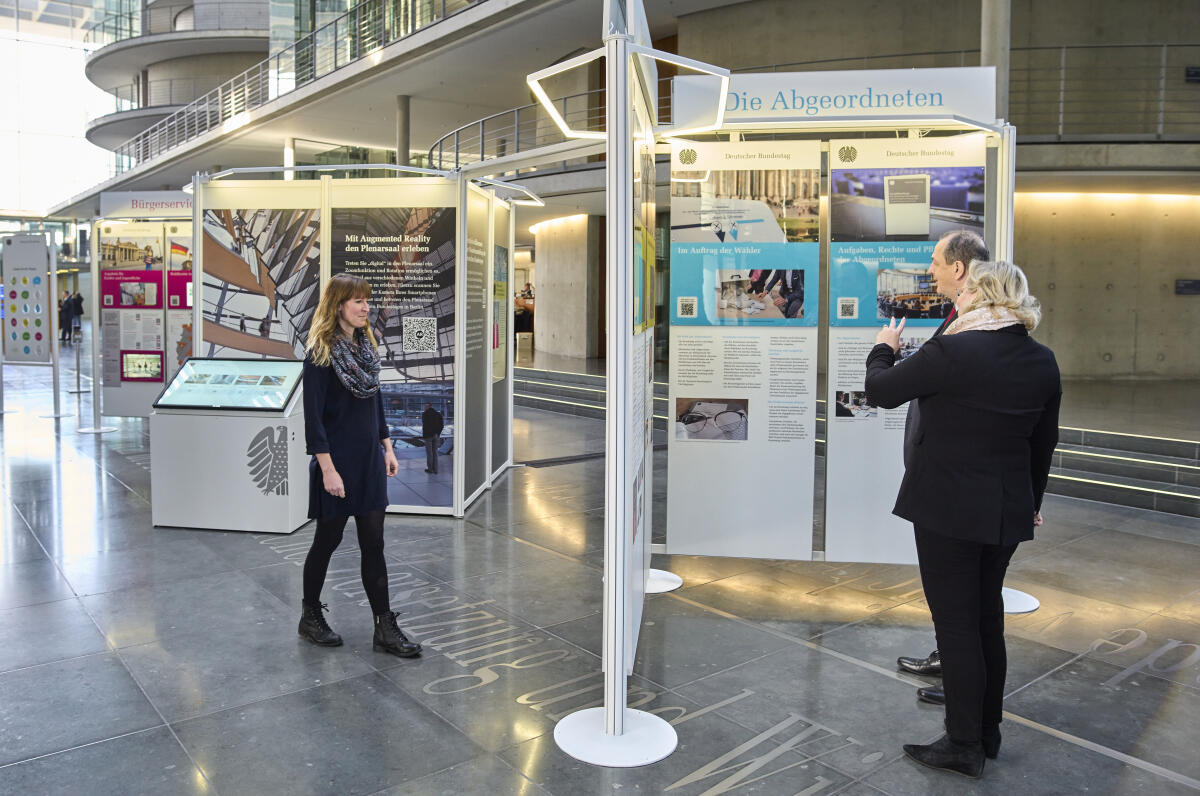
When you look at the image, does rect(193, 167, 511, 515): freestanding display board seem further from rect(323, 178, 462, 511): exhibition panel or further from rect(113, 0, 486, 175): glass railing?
rect(113, 0, 486, 175): glass railing

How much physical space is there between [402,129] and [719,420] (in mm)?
15270

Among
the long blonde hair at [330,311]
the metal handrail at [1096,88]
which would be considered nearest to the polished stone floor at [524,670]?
the long blonde hair at [330,311]

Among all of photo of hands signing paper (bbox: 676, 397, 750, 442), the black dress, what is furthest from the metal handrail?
the black dress

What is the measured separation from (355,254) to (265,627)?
2.93 meters

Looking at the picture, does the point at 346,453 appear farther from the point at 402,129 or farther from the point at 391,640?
the point at 402,129

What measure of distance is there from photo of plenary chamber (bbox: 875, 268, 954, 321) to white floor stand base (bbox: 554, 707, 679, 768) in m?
2.56

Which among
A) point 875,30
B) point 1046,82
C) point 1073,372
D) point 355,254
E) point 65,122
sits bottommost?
point 1073,372

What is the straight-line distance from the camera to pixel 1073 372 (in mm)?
14031

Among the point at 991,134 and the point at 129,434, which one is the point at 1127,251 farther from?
the point at 129,434

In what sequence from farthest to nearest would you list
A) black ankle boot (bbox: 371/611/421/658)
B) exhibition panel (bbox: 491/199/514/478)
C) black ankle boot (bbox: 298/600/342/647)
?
exhibition panel (bbox: 491/199/514/478), black ankle boot (bbox: 298/600/342/647), black ankle boot (bbox: 371/611/421/658)

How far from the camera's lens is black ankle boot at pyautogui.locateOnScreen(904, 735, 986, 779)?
9.51ft

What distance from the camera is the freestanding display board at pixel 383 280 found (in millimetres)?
6234

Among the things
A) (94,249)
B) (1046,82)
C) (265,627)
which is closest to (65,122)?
(94,249)

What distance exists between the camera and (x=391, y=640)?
12.7 ft
